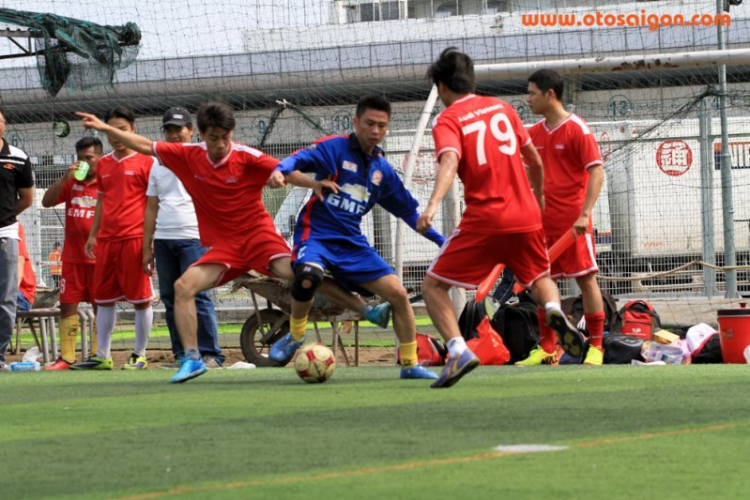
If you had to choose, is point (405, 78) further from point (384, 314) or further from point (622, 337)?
point (384, 314)

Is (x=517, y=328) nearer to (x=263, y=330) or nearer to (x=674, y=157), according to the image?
(x=263, y=330)

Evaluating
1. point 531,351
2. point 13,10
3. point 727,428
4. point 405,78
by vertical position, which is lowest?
point 531,351

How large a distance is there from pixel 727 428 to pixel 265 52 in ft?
40.2

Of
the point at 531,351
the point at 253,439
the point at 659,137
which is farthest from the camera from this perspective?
the point at 659,137

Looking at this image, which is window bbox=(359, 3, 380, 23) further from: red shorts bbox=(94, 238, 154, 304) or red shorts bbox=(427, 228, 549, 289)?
red shorts bbox=(427, 228, 549, 289)

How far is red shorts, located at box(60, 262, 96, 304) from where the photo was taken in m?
12.4

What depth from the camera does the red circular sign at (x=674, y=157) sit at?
62.5 ft

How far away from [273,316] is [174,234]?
273 cm

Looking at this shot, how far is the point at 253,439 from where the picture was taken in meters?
5.68

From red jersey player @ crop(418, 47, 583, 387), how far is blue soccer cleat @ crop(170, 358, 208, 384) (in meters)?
1.76

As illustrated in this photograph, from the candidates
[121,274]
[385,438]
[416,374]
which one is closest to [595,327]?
[416,374]

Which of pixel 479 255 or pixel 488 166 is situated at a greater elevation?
pixel 488 166

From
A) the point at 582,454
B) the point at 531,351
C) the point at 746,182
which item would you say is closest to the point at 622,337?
the point at 531,351

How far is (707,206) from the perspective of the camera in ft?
58.4
